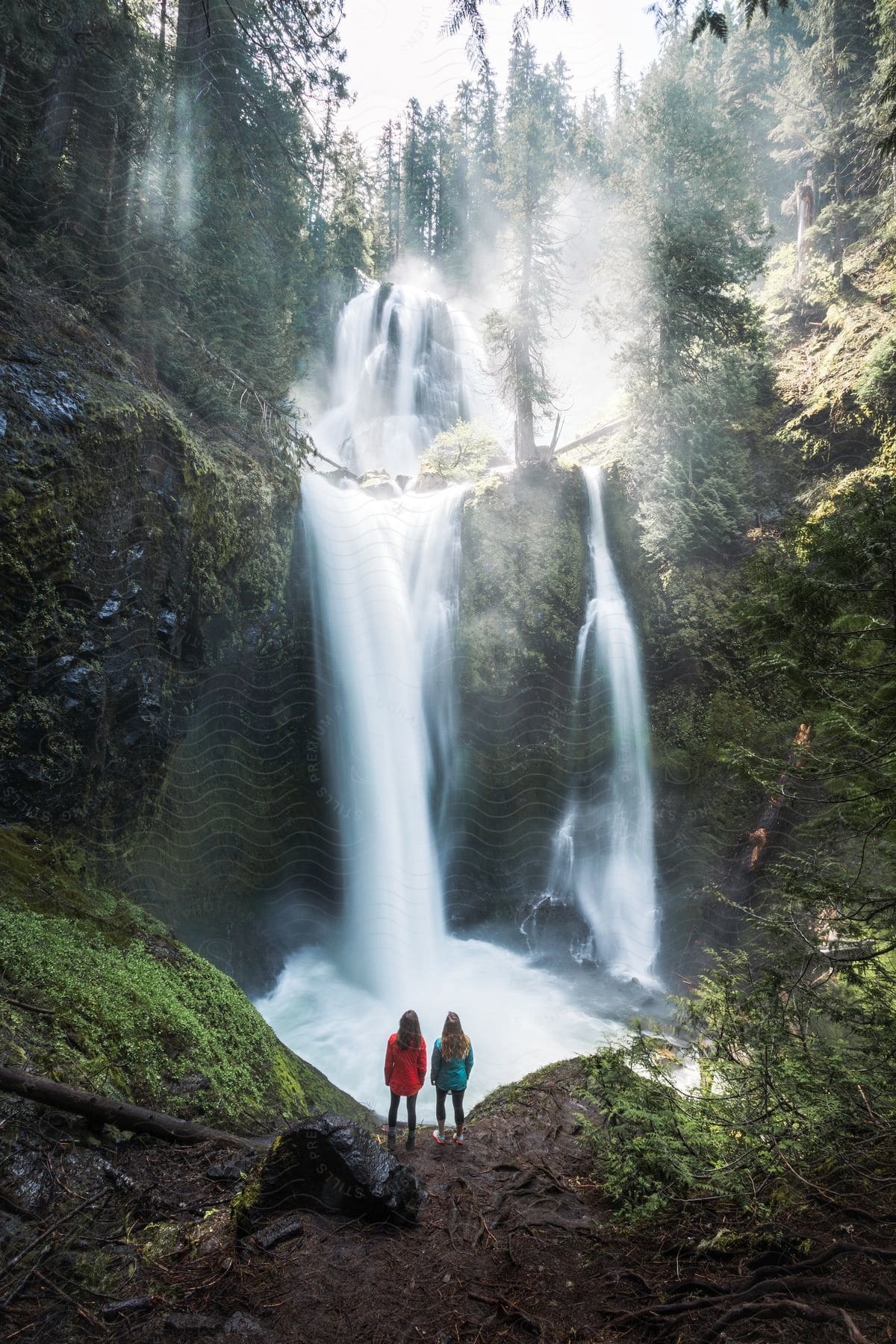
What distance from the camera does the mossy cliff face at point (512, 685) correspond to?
12406 mm

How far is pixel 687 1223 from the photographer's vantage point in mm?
2580

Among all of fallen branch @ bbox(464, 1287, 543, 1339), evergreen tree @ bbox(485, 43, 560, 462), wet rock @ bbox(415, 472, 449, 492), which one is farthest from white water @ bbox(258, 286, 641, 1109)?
fallen branch @ bbox(464, 1287, 543, 1339)

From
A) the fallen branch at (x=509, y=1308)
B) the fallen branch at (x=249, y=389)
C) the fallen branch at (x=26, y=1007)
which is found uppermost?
the fallen branch at (x=249, y=389)

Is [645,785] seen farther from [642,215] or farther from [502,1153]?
[642,215]

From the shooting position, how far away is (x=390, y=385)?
23.5m

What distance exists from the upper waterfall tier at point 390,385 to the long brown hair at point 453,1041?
20252 mm

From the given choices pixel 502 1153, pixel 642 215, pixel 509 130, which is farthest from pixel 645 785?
pixel 509 130

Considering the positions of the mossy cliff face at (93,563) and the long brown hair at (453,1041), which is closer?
the long brown hair at (453,1041)

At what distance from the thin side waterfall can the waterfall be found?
9.39ft

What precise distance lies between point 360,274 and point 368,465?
9457mm

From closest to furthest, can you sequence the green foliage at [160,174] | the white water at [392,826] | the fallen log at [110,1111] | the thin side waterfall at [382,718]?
the fallen log at [110,1111] < the green foliage at [160,174] < the white water at [392,826] < the thin side waterfall at [382,718]

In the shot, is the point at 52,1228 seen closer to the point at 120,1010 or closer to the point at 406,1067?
the point at 120,1010

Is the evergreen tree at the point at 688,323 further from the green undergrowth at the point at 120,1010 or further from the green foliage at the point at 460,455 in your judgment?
the green undergrowth at the point at 120,1010

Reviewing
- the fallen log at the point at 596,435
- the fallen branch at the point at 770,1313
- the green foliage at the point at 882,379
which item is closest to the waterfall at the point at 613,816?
the green foliage at the point at 882,379
